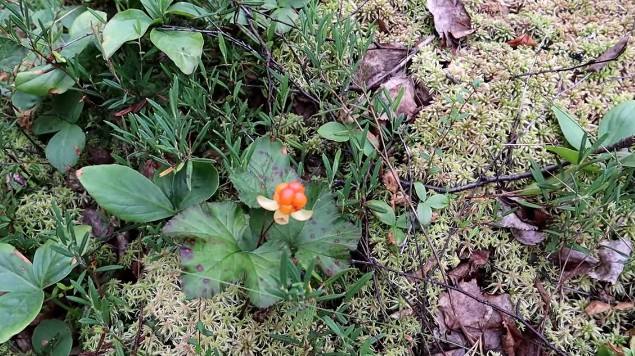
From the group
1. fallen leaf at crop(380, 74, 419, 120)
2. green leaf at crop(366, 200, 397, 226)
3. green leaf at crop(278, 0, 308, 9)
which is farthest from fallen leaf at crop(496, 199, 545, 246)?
green leaf at crop(278, 0, 308, 9)

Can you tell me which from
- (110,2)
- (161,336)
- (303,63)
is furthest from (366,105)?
(110,2)

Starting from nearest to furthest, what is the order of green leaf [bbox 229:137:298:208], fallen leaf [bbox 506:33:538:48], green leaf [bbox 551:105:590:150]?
green leaf [bbox 229:137:298:208] → green leaf [bbox 551:105:590:150] → fallen leaf [bbox 506:33:538:48]

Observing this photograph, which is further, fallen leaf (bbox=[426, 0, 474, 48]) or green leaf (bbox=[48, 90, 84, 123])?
fallen leaf (bbox=[426, 0, 474, 48])

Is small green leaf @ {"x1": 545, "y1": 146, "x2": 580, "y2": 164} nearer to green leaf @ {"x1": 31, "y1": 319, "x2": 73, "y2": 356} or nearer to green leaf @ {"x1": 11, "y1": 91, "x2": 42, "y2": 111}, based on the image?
green leaf @ {"x1": 31, "y1": 319, "x2": 73, "y2": 356}

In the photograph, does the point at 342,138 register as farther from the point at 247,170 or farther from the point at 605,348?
the point at 605,348

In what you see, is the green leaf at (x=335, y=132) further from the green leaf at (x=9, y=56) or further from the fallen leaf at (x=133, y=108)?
the green leaf at (x=9, y=56)

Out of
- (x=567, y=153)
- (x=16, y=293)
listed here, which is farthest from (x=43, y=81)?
(x=567, y=153)
